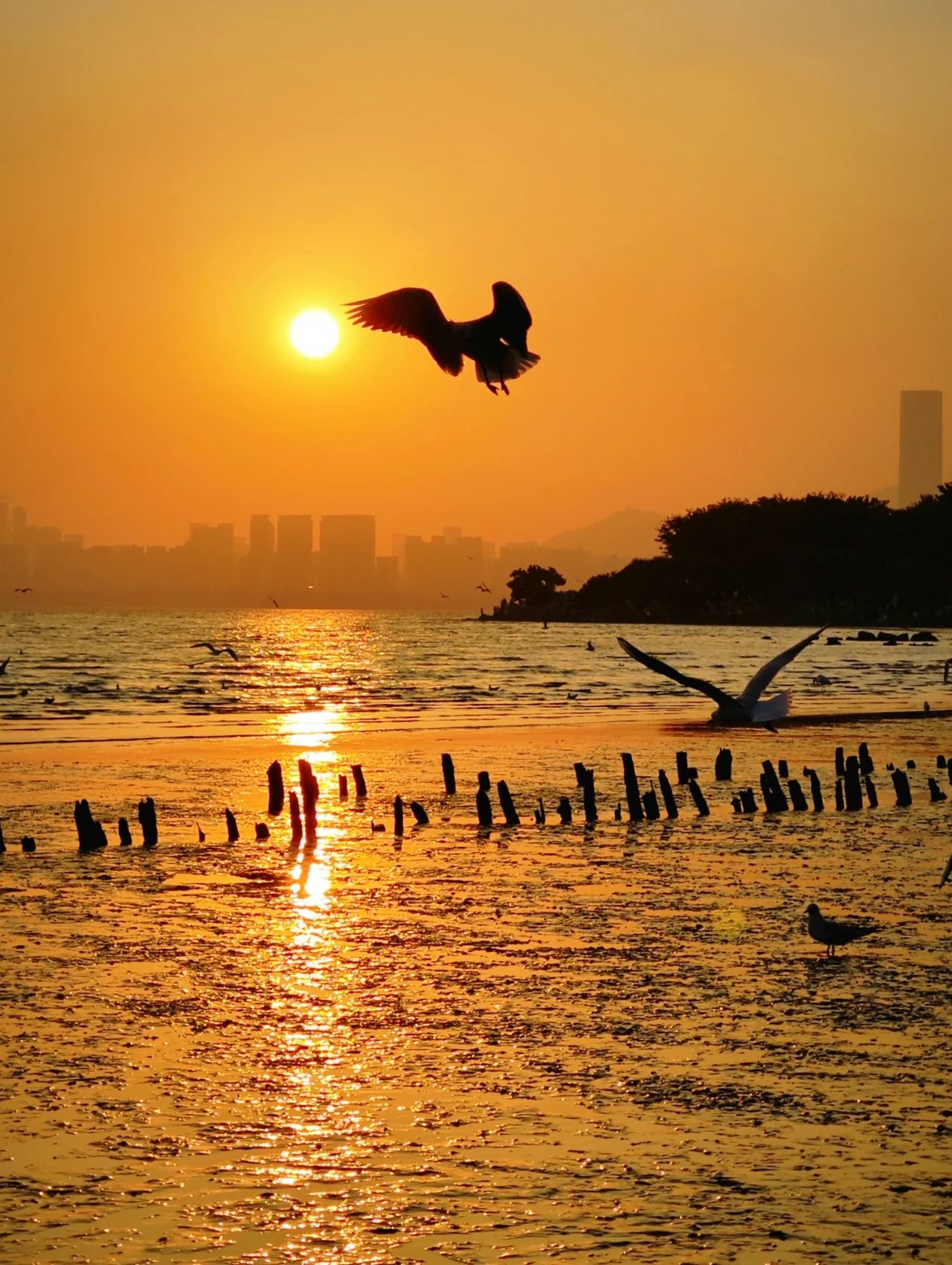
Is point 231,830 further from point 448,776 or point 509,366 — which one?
point 509,366

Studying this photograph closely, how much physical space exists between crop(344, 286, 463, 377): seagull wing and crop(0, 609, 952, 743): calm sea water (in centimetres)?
3169

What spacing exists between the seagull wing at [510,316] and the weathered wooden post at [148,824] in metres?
Result: 11.0

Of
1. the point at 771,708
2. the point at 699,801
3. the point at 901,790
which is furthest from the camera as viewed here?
the point at 901,790

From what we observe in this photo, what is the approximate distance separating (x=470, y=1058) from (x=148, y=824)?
11.8m

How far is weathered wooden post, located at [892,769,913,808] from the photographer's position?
27.4m

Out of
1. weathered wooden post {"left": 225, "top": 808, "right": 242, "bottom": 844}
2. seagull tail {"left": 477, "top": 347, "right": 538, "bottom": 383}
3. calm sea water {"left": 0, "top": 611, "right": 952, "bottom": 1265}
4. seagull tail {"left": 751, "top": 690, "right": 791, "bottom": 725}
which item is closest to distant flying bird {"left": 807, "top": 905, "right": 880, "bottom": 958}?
calm sea water {"left": 0, "top": 611, "right": 952, "bottom": 1265}

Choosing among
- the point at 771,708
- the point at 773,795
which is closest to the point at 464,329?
the point at 771,708

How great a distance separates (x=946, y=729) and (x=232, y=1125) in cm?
3821

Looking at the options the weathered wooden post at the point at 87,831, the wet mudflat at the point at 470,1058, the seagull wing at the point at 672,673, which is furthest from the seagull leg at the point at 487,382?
the weathered wooden post at the point at 87,831

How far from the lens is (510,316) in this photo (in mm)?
13828

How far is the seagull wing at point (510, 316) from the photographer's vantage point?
13.7 m

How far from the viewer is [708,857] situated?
71.5 ft

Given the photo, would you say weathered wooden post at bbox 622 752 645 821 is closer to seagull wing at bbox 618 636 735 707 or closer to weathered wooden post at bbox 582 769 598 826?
weathered wooden post at bbox 582 769 598 826

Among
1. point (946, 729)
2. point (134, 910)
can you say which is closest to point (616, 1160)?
point (134, 910)
